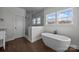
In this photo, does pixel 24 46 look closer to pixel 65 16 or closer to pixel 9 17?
pixel 9 17

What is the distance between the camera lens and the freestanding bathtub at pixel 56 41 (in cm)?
153

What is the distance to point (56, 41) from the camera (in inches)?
62.1

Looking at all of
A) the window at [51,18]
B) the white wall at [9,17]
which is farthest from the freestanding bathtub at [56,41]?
the white wall at [9,17]

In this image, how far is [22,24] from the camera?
1660 mm

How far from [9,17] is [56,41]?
1.04 meters

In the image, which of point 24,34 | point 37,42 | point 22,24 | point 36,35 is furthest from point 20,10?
point 37,42

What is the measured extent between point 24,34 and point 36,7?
0.60 meters

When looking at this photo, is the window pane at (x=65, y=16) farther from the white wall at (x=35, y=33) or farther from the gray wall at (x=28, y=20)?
the gray wall at (x=28, y=20)

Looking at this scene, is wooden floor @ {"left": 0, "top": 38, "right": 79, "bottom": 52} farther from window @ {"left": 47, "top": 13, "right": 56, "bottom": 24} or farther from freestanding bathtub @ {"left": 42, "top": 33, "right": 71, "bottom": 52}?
window @ {"left": 47, "top": 13, "right": 56, "bottom": 24}

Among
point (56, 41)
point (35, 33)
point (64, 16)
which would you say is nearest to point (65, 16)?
point (64, 16)

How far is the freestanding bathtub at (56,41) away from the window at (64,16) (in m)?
0.30

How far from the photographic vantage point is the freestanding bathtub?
1.53 meters

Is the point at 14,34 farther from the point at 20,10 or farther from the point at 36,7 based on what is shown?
the point at 36,7

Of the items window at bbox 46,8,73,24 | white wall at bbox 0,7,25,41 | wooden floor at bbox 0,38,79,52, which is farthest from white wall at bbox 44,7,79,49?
white wall at bbox 0,7,25,41
